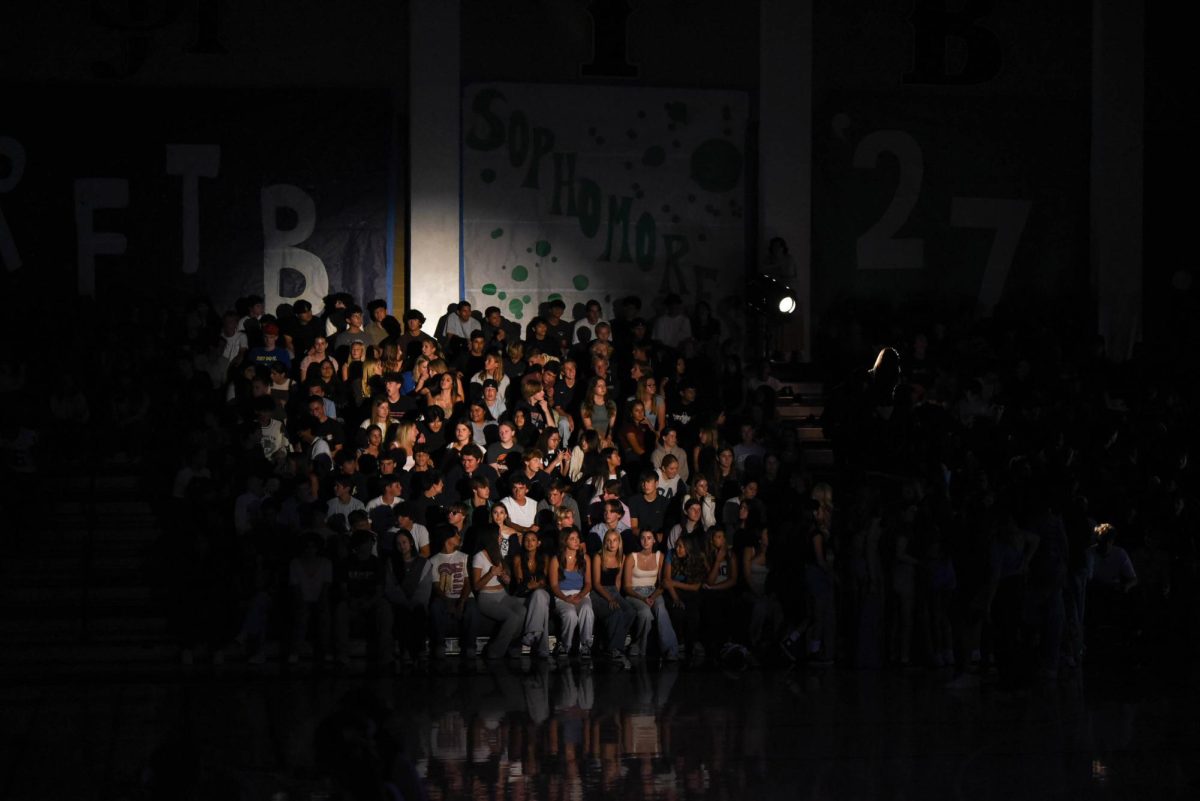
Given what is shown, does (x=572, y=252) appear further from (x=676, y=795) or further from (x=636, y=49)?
(x=676, y=795)

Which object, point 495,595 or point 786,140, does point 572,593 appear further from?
point 786,140

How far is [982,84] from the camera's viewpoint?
21.5m

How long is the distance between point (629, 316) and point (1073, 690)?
304 inches

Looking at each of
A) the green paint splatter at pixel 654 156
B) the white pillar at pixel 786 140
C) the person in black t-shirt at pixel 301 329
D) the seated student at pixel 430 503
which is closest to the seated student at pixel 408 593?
the seated student at pixel 430 503

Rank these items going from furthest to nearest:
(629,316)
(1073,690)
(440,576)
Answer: (629,316) < (440,576) < (1073,690)

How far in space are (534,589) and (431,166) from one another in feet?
26.0

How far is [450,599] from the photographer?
45.6ft

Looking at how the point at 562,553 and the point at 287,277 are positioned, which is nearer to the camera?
the point at 562,553

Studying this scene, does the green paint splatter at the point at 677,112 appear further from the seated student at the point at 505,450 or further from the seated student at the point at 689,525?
the seated student at the point at 689,525

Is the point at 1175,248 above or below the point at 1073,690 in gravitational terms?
above

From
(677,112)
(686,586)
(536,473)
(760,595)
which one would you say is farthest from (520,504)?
(677,112)

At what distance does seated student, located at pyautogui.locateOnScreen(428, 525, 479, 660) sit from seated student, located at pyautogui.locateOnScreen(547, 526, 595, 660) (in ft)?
2.40

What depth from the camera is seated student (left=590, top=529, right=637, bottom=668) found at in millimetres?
13898

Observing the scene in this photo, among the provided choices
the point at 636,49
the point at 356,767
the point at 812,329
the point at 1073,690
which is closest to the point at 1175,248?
the point at 812,329
